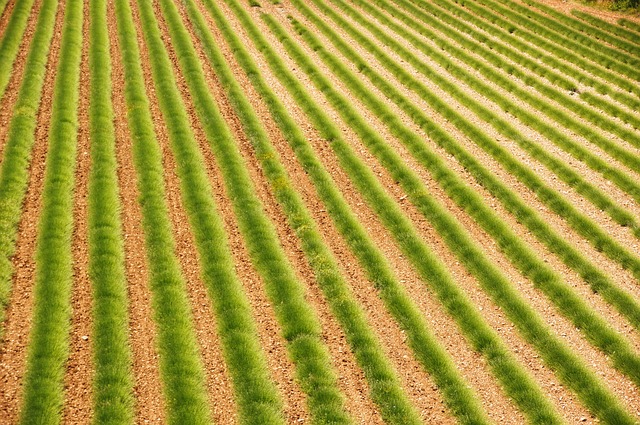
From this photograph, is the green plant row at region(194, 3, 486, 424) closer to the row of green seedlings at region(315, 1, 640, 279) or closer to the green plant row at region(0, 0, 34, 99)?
the row of green seedlings at region(315, 1, 640, 279)

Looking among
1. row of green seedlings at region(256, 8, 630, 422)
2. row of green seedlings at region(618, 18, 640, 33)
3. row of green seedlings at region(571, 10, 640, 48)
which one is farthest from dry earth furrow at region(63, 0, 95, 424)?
row of green seedlings at region(618, 18, 640, 33)

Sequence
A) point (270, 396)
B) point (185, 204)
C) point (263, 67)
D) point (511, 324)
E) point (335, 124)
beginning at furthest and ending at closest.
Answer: point (263, 67)
point (335, 124)
point (185, 204)
point (511, 324)
point (270, 396)

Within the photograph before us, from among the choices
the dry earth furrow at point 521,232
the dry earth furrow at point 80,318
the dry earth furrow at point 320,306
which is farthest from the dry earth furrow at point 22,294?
the dry earth furrow at point 521,232

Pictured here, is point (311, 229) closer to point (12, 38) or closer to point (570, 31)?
point (12, 38)

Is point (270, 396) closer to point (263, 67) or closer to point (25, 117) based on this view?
point (25, 117)

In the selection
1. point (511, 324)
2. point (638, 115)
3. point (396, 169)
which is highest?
point (638, 115)

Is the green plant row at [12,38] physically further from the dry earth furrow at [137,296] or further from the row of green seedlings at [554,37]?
the row of green seedlings at [554,37]

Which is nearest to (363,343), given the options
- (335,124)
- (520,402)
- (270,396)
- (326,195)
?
(270,396)
